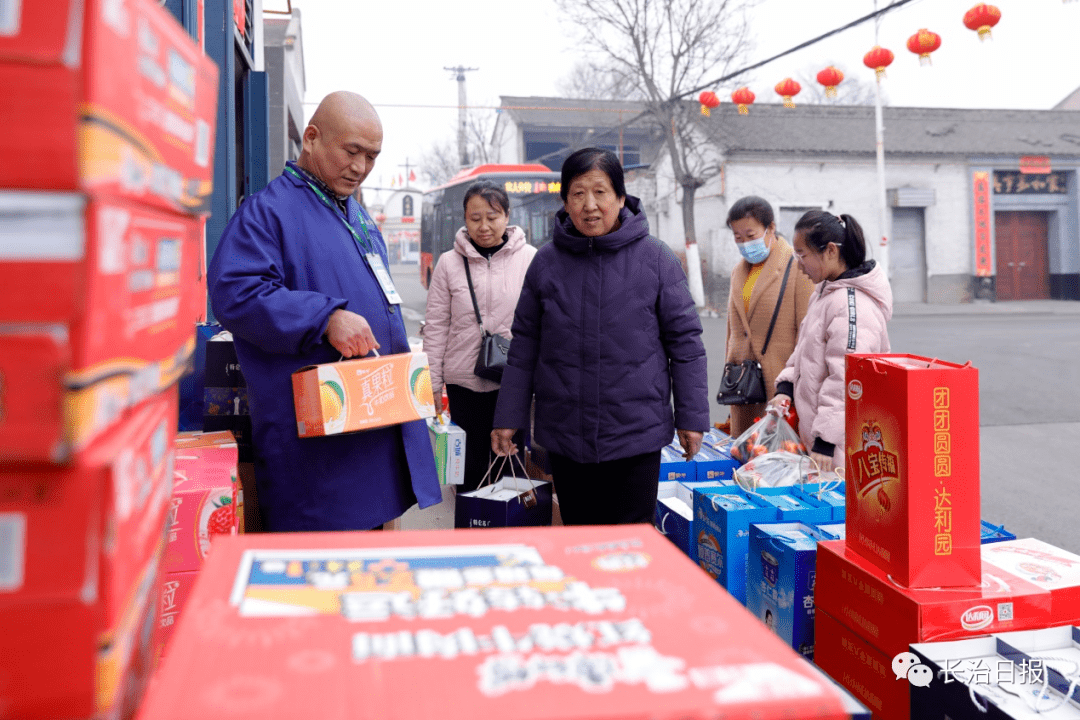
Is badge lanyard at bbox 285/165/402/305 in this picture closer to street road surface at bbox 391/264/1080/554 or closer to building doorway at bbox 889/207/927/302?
street road surface at bbox 391/264/1080/554

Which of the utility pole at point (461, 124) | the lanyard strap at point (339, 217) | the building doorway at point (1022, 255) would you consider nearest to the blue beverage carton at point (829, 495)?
the lanyard strap at point (339, 217)

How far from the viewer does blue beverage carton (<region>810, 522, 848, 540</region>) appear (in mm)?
2932

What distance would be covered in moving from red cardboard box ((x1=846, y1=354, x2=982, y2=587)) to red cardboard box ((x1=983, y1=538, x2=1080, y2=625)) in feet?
0.86

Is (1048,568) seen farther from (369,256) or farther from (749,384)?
(749,384)

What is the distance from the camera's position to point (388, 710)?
2.33 feet

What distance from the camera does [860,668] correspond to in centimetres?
235

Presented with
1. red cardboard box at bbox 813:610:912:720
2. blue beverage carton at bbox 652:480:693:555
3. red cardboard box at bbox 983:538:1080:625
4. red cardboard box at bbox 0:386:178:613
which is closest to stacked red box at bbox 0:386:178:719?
red cardboard box at bbox 0:386:178:613

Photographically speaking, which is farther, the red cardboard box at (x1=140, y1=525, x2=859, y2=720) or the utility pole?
the utility pole

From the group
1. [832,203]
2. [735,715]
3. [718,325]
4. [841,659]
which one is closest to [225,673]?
[735,715]

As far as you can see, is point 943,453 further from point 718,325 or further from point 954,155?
point 954,155

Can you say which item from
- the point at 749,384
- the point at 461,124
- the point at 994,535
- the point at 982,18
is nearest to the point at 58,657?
the point at 994,535

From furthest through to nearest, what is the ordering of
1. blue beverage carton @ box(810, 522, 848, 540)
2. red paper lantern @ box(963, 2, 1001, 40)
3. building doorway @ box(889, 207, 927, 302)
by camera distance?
building doorway @ box(889, 207, 927, 302) → red paper lantern @ box(963, 2, 1001, 40) → blue beverage carton @ box(810, 522, 848, 540)

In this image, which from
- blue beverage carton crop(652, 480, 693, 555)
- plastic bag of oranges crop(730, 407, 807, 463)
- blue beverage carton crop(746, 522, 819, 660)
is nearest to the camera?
blue beverage carton crop(746, 522, 819, 660)

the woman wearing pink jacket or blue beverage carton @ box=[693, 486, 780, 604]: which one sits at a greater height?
the woman wearing pink jacket
